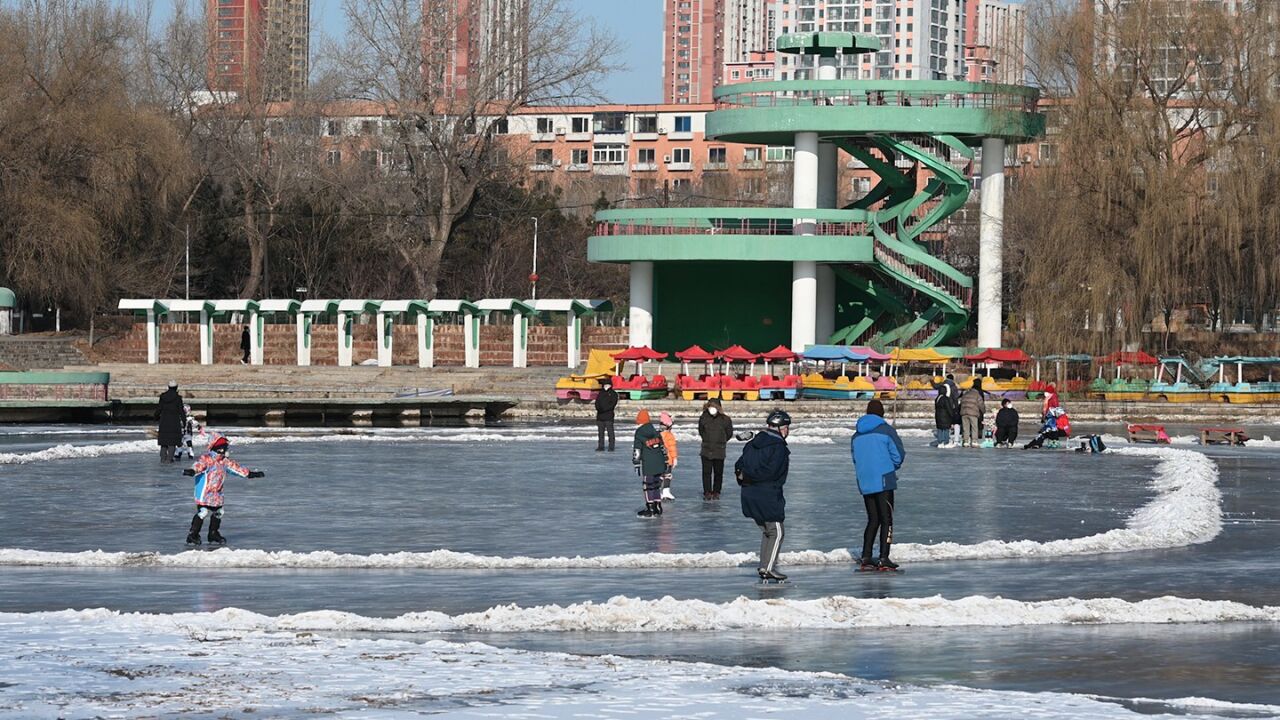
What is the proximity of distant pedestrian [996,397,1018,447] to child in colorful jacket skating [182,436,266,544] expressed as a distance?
22543mm

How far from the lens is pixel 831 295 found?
69.9 metres

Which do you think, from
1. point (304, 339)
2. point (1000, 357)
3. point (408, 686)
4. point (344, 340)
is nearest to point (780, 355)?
point (1000, 357)

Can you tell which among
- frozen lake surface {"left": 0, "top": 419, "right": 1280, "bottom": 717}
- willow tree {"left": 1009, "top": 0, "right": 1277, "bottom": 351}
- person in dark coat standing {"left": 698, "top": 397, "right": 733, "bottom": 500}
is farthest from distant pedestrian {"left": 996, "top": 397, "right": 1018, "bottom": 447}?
willow tree {"left": 1009, "top": 0, "right": 1277, "bottom": 351}

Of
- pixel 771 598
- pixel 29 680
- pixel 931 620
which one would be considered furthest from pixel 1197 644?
pixel 29 680

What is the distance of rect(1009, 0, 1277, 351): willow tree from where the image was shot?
187 feet

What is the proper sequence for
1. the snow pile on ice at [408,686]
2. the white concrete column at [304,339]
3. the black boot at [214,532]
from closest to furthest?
the snow pile on ice at [408,686]
the black boot at [214,532]
the white concrete column at [304,339]

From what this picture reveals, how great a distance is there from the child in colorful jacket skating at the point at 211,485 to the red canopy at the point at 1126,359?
40968 mm

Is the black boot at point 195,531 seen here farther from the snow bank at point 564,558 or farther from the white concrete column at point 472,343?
the white concrete column at point 472,343

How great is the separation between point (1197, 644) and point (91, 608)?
9271 mm

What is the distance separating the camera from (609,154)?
151 m

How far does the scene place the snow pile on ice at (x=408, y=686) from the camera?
38.0ft

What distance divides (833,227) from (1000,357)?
30.9ft

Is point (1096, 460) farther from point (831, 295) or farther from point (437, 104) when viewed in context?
point (437, 104)

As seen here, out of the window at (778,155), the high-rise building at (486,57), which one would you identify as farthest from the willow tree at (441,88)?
the window at (778,155)
